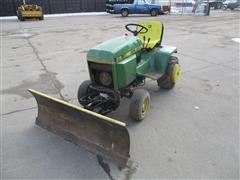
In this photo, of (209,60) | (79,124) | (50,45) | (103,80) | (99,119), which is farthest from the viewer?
(50,45)

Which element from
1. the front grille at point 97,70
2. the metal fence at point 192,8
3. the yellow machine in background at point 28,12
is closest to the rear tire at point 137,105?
the front grille at point 97,70

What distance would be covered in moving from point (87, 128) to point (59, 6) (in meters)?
26.0

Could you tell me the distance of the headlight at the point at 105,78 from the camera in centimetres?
338

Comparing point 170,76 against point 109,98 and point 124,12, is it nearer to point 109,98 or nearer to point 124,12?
point 109,98

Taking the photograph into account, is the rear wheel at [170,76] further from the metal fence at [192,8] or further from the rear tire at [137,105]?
the metal fence at [192,8]

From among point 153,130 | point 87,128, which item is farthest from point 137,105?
point 87,128

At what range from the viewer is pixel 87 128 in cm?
285

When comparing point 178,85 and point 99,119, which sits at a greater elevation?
point 99,119

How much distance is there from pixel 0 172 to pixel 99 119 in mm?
1259

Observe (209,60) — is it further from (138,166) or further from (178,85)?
(138,166)

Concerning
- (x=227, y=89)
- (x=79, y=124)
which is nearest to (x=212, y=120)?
(x=227, y=89)

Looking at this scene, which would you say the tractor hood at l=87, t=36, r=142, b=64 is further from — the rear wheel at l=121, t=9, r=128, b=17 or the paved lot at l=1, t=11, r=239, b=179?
the rear wheel at l=121, t=9, r=128, b=17

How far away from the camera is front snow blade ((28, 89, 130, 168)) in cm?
258

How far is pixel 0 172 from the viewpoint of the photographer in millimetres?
2635
